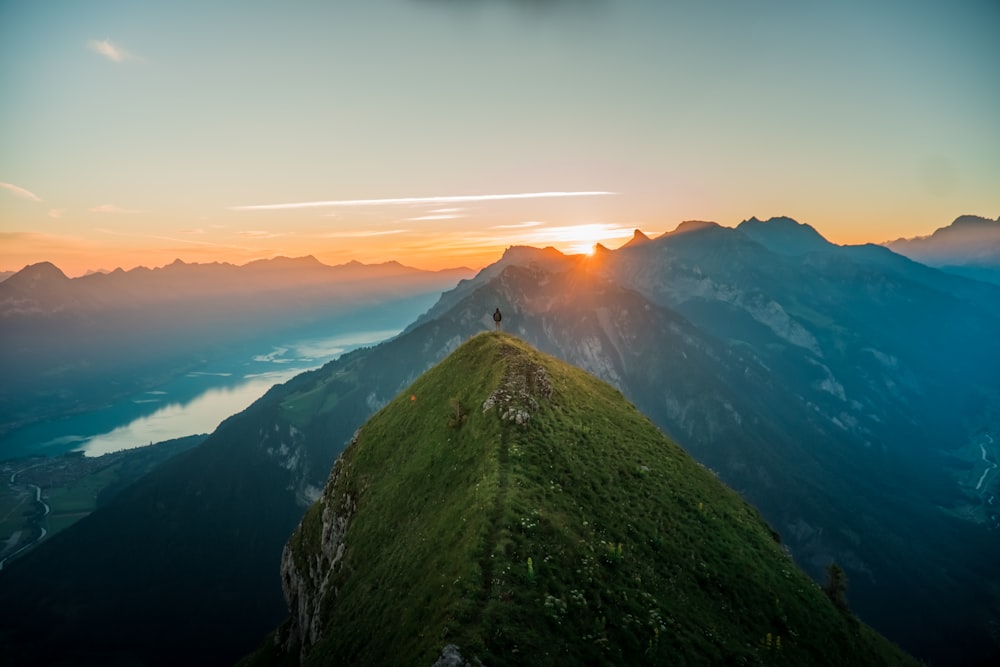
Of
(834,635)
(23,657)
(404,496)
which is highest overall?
(404,496)

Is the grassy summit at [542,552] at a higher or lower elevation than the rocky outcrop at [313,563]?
higher

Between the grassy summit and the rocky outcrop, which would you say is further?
the rocky outcrop

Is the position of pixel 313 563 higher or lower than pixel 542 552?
lower

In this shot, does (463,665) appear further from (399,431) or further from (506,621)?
(399,431)

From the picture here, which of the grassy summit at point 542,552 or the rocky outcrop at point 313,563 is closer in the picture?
the grassy summit at point 542,552

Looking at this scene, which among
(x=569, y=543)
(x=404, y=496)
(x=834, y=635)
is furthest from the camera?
(x=404, y=496)

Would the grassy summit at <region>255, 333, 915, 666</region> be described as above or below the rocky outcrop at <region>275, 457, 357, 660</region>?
above

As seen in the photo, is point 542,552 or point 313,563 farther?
point 313,563

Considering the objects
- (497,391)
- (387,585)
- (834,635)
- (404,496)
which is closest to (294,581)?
(404,496)
